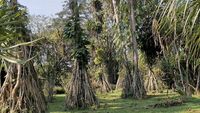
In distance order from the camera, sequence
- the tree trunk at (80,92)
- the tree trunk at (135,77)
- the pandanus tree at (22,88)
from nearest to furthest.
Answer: the pandanus tree at (22,88) < the tree trunk at (80,92) < the tree trunk at (135,77)

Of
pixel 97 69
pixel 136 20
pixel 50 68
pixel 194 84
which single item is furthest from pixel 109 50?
pixel 194 84

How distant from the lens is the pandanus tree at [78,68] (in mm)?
18438

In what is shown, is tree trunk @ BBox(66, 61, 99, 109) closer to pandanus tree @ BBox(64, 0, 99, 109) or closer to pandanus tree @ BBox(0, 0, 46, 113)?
pandanus tree @ BBox(64, 0, 99, 109)

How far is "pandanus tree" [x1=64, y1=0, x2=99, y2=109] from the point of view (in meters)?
18.4

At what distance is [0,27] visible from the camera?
473cm

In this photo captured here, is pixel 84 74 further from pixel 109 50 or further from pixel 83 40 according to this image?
pixel 109 50

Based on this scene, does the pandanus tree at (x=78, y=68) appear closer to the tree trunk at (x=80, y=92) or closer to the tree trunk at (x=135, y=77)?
the tree trunk at (x=80, y=92)

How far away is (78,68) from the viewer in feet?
62.0

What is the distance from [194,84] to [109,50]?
1339 cm

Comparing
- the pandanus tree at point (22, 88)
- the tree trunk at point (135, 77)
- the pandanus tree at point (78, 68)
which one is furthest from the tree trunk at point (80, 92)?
the pandanus tree at point (22, 88)

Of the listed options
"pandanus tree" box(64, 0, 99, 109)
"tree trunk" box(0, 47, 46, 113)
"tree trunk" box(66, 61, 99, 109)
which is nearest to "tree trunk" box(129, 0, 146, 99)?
"pandanus tree" box(64, 0, 99, 109)

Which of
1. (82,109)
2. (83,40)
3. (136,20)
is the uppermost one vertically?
(136,20)

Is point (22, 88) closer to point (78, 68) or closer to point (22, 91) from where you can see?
point (22, 91)

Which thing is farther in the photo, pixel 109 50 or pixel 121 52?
pixel 109 50
